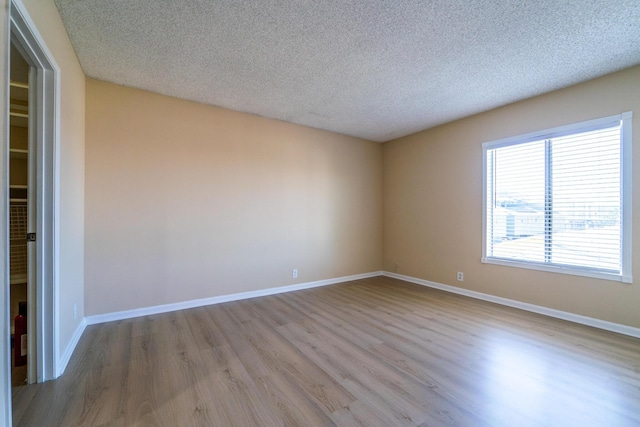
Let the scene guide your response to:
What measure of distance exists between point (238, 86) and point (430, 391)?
11.1 feet

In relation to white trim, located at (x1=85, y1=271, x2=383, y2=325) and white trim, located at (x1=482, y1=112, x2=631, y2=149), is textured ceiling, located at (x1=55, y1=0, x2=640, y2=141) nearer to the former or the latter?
white trim, located at (x1=482, y1=112, x2=631, y2=149)

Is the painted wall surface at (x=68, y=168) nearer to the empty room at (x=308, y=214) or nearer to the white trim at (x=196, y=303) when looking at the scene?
the empty room at (x=308, y=214)

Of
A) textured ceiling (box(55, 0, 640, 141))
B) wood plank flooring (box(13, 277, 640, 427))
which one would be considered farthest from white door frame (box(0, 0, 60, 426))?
textured ceiling (box(55, 0, 640, 141))

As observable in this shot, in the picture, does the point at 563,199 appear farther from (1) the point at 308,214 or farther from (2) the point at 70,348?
(2) the point at 70,348

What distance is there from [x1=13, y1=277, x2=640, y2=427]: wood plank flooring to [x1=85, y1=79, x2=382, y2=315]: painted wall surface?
58 cm

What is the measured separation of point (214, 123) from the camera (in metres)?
3.53

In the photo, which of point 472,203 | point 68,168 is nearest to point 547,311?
point 472,203

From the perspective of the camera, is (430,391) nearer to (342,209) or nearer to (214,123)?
(342,209)

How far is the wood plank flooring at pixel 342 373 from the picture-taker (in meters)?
1.56

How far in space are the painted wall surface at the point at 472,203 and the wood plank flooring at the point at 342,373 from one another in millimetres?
402

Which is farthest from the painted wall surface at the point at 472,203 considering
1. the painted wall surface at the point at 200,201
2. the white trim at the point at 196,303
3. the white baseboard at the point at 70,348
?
the white baseboard at the point at 70,348

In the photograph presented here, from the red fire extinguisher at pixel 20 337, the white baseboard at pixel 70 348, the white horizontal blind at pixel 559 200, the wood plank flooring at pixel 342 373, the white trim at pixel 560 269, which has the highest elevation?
the white horizontal blind at pixel 559 200

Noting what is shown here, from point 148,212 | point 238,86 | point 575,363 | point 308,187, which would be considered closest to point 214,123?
point 238,86

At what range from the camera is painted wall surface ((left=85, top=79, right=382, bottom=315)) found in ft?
9.55
